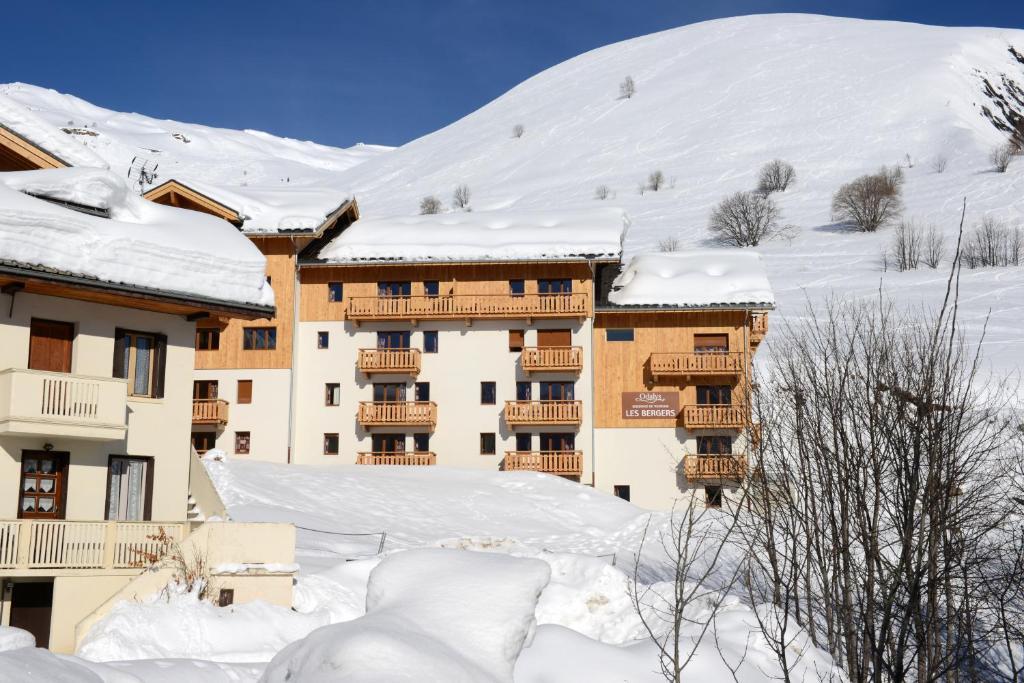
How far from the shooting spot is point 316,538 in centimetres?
3173

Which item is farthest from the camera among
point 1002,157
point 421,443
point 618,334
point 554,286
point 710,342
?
point 1002,157

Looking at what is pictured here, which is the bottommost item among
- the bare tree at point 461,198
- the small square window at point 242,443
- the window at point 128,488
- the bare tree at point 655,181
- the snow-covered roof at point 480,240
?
the window at point 128,488

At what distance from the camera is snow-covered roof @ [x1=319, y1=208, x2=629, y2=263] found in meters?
49.0

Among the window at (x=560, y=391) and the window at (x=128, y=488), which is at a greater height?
the window at (x=560, y=391)

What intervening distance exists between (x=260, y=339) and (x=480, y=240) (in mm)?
10730

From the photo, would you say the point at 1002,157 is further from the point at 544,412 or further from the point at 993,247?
the point at 544,412

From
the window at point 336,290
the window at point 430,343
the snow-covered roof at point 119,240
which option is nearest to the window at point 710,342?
the window at point 430,343

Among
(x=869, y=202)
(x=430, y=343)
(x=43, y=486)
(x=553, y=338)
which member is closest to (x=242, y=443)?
(x=430, y=343)

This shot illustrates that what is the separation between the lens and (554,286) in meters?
50.0

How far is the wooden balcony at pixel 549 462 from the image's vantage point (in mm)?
47188

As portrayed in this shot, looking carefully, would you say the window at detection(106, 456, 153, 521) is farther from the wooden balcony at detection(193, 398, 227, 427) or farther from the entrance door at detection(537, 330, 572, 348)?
the entrance door at detection(537, 330, 572, 348)

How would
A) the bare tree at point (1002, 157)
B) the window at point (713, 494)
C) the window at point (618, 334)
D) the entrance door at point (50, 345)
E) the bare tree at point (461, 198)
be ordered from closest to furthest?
the entrance door at point (50, 345) → the window at point (713, 494) → the window at point (618, 334) → the bare tree at point (1002, 157) → the bare tree at point (461, 198)

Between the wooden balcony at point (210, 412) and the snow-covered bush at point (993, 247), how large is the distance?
58.5 meters

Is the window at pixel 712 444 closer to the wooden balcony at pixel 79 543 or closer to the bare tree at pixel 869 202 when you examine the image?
the wooden balcony at pixel 79 543
